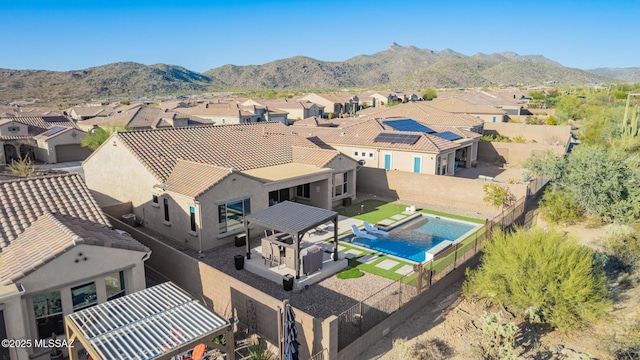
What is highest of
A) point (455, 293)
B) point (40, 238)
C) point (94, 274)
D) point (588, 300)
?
point (40, 238)

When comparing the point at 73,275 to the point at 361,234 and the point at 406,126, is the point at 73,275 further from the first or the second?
the point at 406,126

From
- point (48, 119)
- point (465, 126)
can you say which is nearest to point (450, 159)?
point (465, 126)

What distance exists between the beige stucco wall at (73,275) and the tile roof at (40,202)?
122 inches

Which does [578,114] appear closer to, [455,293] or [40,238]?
[455,293]

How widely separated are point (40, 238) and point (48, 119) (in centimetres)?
5659

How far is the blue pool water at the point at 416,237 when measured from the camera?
22.0 m

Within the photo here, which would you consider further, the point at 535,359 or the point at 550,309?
the point at 550,309

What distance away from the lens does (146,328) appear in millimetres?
10484

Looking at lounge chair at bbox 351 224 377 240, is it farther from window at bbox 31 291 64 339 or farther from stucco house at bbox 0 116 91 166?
stucco house at bbox 0 116 91 166

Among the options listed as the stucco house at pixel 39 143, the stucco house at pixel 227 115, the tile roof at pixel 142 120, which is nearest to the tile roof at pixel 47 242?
the stucco house at pixel 39 143

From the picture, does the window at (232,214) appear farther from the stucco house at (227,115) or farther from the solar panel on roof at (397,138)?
the stucco house at (227,115)

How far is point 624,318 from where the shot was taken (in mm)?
15430

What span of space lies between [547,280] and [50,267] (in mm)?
16646

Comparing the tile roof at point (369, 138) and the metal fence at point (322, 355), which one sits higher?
the tile roof at point (369, 138)
